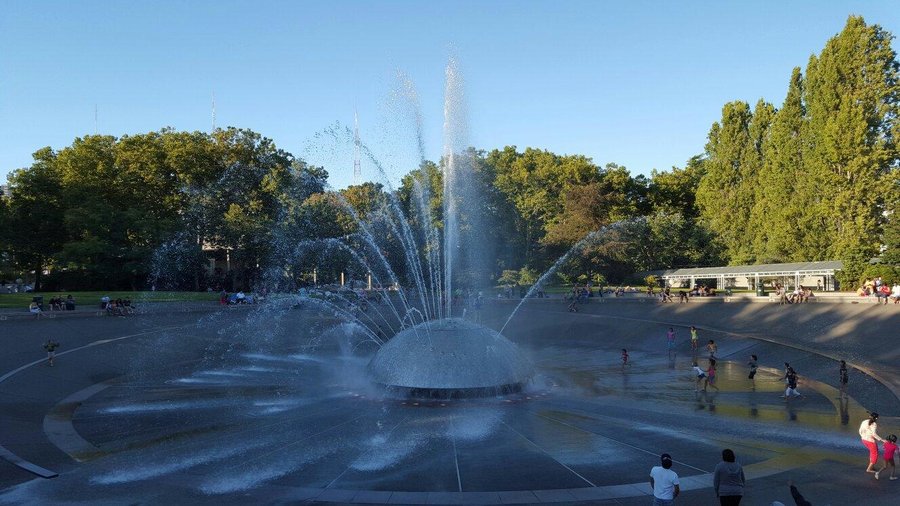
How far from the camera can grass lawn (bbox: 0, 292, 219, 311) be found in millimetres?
41853

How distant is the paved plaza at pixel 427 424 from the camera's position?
11.1 metres

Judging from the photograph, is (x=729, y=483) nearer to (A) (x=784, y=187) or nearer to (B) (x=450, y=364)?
(B) (x=450, y=364)

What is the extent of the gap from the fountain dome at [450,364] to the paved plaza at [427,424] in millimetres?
648

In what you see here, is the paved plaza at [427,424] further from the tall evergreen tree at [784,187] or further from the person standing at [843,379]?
the tall evergreen tree at [784,187]

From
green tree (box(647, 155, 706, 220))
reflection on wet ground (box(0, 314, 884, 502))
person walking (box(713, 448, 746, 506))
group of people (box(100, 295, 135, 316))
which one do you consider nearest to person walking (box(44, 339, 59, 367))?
reflection on wet ground (box(0, 314, 884, 502))

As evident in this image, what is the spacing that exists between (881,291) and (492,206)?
144 feet

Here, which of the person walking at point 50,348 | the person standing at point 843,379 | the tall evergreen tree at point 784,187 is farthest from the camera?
the tall evergreen tree at point 784,187

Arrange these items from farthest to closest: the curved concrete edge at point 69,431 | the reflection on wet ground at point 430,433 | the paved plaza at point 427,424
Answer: the curved concrete edge at point 69,431 → the reflection on wet ground at point 430,433 → the paved plaza at point 427,424

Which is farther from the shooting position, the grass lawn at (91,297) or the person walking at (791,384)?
the grass lawn at (91,297)

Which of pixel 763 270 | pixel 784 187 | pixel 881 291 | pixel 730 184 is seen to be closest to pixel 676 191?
pixel 730 184

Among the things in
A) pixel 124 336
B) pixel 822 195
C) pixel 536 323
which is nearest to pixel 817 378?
pixel 536 323

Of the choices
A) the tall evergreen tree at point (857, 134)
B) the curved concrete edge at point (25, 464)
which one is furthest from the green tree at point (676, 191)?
the curved concrete edge at point (25, 464)

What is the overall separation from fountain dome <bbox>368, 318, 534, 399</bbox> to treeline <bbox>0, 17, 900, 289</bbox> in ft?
100

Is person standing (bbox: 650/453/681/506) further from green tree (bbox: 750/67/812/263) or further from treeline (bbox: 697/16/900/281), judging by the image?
green tree (bbox: 750/67/812/263)
